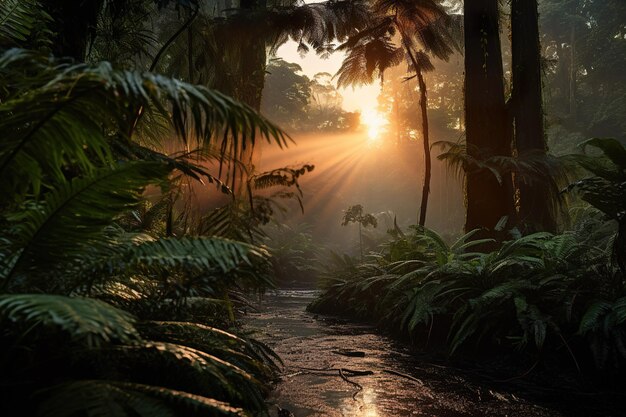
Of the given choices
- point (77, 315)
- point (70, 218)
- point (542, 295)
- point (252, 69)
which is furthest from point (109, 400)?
point (252, 69)

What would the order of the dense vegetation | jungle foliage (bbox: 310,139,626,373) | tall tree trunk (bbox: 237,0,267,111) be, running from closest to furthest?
jungle foliage (bbox: 310,139,626,373) → the dense vegetation → tall tree trunk (bbox: 237,0,267,111)

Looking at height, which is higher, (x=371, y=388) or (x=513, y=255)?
(x=513, y=255)

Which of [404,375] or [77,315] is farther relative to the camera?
[404,375]

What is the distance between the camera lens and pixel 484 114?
7578 mm

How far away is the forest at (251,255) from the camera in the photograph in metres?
1.80

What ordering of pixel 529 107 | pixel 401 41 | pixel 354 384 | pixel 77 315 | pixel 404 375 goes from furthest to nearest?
pixel 401 41 → pixel 529 107 → pixel 404 375 → pixel 354 384 → pixel 77 315

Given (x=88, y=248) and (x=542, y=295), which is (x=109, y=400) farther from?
(x=542, y=295)

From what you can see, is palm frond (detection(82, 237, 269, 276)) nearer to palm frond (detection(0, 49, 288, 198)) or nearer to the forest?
the forest

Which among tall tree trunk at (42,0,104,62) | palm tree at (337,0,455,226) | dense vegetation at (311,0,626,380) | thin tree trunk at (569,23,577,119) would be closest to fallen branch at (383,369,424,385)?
dense vegetation at (311,0,626,380)

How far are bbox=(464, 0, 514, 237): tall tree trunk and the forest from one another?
3 centimetres

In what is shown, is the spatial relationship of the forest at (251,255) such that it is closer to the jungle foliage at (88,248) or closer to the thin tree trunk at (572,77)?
the jungle foliage at (88,248)

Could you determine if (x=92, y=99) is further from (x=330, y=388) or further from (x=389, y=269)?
(x=389, y=269)

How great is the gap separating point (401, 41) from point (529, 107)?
3811 mm

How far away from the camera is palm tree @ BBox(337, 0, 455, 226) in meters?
9.35
